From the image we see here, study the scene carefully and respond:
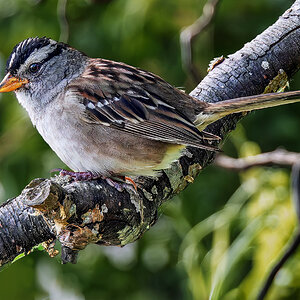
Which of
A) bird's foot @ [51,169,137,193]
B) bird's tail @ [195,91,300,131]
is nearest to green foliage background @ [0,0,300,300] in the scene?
bird's tail @ [195,91,300,131]

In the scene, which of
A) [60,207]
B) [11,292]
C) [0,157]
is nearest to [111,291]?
[11,292]

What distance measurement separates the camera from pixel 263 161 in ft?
8.62

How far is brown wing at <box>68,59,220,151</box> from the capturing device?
2.51 m

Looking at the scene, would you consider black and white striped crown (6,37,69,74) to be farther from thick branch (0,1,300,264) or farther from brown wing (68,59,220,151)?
thick branch (0,1,300,264)

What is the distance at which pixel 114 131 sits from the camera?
8.39 feet

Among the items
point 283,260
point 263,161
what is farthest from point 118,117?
point 283,260

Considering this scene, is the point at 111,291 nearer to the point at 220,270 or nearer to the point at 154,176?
the point at 220,270

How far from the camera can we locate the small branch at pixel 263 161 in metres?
2.54

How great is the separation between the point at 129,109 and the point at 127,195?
0.53 m

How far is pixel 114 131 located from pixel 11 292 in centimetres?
135

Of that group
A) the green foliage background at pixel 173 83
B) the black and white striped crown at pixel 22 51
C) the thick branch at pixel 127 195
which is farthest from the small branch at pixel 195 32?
the black and white striped crown at pixel 22 51

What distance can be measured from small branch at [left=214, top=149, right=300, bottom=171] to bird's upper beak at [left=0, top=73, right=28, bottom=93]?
35.6 inches

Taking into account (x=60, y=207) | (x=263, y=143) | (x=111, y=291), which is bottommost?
(x=111, y=291)

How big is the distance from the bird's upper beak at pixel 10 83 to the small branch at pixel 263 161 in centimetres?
91
